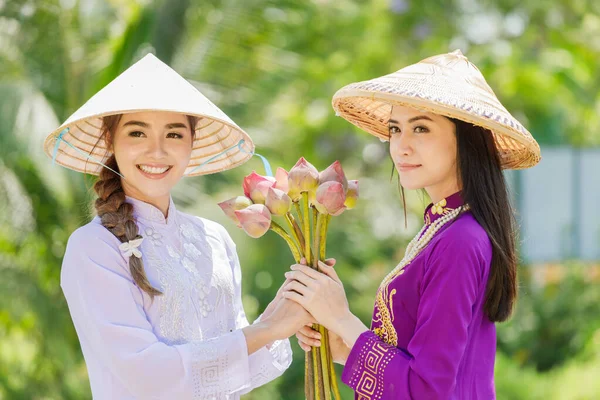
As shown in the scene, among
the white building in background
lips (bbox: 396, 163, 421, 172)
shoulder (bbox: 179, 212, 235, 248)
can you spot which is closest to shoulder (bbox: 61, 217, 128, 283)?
shoulder (bbox: 179, 212, 235, 248)

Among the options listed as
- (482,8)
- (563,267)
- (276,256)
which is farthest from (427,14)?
(276,256)

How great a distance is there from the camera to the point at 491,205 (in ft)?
7.66

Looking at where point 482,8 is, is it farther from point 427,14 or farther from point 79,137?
point 79,137

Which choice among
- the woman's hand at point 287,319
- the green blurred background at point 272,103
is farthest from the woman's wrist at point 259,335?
the green blurred background at point 272,103

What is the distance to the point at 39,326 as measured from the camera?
570cm

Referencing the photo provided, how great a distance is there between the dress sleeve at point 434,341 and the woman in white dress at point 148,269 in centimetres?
27

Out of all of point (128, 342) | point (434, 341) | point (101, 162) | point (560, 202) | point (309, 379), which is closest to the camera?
point (434, 341)

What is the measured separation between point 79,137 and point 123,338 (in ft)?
2.30

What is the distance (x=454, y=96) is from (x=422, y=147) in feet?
0.57

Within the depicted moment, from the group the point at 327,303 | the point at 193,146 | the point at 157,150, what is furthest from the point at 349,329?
the point at 193,146

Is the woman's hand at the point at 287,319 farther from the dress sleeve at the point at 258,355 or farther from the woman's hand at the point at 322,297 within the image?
the dress sleeve at the point at 258,355

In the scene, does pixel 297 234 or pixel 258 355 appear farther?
pixel 258 355

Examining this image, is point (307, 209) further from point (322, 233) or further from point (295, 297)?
point (295, 297)

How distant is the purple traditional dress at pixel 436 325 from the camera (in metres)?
2.15
